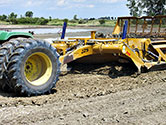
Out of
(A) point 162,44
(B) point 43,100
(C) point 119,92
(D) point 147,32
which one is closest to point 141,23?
(D) point 147,32

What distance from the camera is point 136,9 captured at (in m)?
42.4

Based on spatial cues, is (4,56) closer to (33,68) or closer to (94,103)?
(33,68)

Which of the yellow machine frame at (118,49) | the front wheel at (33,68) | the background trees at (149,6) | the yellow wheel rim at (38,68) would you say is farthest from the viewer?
the background trees at (149,6)

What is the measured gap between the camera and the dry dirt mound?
3490 mm

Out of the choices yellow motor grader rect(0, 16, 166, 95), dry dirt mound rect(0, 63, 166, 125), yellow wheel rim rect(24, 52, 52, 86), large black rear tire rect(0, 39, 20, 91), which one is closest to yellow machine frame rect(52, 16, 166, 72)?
yellow motor grader rect(0, 16, 166, 95)

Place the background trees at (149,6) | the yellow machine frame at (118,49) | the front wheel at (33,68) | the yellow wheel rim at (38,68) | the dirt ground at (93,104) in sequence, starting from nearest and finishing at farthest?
the dirt ground at (93,104) → the front wheel at (33,68) → the yellow wheel rim at (38,68) → the yellow machine frame at (118,49) → the background trees at (149,6)

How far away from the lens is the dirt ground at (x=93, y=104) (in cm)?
347

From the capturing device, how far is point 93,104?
13.3 ft

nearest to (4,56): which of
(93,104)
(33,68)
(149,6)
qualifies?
(33,68)

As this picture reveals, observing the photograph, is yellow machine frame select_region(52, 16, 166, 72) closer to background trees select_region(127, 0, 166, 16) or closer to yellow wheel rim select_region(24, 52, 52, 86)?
yellow wheel rim select_region(24, 52, 52, 86)

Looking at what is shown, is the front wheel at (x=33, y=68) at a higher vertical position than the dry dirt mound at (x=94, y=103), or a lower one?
higher

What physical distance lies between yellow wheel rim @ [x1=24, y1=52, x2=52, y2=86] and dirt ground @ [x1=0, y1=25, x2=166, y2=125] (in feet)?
1.27

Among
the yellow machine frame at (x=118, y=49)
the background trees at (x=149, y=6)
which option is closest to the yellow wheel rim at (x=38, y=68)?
the yellow machine frame at (x=118, y=49)

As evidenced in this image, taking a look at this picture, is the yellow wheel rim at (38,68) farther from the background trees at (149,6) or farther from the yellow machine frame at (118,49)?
the background trees at (149,6)
